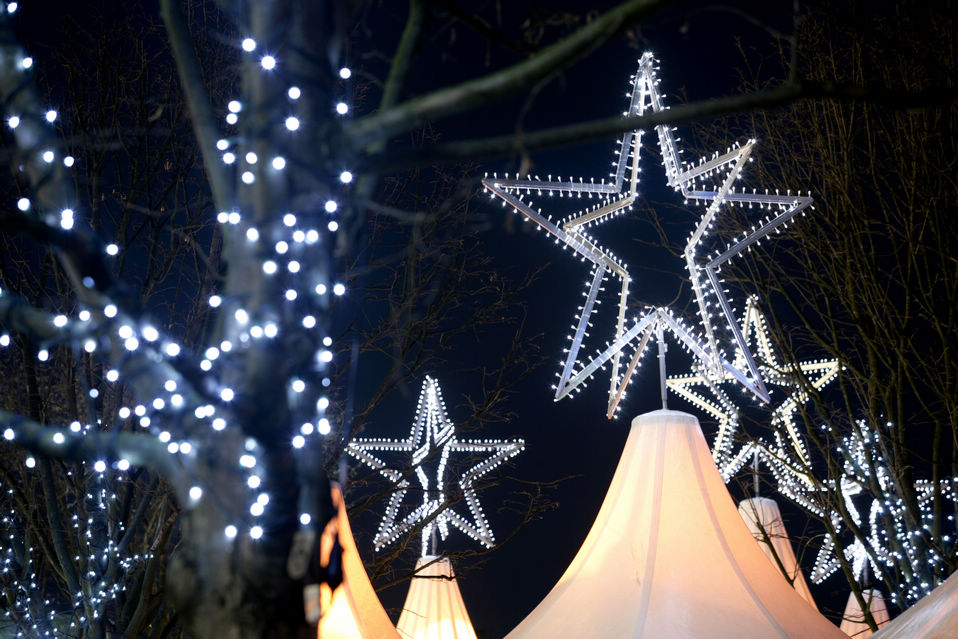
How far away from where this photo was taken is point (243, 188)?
2.56m

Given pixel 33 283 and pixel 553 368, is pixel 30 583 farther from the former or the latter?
pixel 553 368

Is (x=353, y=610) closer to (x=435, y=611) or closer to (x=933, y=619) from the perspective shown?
(x=933, y=619)

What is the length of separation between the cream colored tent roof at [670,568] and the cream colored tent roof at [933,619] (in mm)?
1211

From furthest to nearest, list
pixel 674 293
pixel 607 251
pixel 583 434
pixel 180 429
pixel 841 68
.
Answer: pixel 583 434 < pixel 841 68 < pixel 674 293 < pixel 607 251 < pixel 180 429

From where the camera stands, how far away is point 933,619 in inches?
119

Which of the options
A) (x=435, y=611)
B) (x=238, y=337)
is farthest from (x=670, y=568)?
(x=435, y=611)

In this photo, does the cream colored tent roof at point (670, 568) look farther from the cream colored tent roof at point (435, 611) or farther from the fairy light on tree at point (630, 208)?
the cream colored tent roof at point (435, 611)

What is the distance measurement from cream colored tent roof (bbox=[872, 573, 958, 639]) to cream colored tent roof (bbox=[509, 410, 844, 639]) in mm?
1211

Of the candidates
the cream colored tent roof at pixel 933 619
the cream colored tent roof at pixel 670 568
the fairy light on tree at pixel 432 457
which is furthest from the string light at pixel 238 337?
the fairy light on tree at pixel 432 457

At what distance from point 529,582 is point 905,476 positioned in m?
5.83

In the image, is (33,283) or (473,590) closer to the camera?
(33,283)

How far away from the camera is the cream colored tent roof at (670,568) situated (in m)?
4.70

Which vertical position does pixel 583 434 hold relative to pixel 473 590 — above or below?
above

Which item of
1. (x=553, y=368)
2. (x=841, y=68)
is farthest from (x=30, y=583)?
(x=841, y=68)
